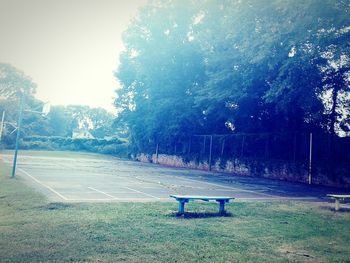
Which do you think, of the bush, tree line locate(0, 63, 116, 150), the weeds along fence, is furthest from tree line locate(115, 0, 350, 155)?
the bush

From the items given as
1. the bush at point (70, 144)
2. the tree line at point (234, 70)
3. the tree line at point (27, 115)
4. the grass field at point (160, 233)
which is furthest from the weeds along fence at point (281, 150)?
the bush at point (70, 144)

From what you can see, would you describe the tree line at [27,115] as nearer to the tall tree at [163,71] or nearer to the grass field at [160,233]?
the tall tree at [163,71]

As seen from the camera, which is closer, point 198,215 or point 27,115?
point 198,215

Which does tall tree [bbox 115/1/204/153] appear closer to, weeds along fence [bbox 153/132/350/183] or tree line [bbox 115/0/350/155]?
tree line [bbox 115/0/350/155]

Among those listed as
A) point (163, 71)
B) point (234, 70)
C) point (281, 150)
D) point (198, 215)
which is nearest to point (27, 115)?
point (163, 71)

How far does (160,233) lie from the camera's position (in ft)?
20.5

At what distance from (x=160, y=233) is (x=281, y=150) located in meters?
19.6

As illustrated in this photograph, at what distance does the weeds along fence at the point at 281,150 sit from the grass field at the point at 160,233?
11.9 m

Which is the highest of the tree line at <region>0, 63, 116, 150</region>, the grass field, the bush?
the tree line at <region>0, 63, 116, 150</region>

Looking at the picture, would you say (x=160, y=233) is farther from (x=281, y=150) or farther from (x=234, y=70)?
(x=234, y=70)

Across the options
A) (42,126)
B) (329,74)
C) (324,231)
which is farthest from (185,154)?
(42,126)

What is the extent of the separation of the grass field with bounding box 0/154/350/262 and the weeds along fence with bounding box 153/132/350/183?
11.9 meters

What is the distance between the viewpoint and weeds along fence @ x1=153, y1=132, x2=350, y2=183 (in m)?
20.2

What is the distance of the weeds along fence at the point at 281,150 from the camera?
20.2 meters
